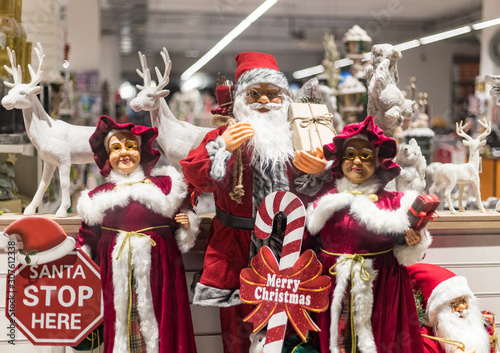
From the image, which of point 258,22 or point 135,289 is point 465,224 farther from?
point 258,22

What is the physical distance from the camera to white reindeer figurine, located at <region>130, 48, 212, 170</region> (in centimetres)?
205

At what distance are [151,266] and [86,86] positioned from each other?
157cm

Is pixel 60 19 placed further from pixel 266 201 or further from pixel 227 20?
pixel 266 201

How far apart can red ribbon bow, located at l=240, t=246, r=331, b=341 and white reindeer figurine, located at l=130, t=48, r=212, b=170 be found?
22.7 inches

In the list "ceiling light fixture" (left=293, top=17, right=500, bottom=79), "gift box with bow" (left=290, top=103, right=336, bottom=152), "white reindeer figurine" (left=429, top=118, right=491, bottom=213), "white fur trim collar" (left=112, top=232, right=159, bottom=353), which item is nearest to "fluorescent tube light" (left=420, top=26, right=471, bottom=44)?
"ceiling light fixture" (left=293, top=17, right=500, bottom=79)

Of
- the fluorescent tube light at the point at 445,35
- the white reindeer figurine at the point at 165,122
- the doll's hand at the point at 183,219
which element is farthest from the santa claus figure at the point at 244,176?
the fluorescent tube light at the point at 445,35

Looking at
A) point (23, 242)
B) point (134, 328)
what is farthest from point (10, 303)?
point (134, 328)

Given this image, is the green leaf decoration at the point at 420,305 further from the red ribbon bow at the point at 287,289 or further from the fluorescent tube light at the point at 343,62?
the fluorescent tube light at the point at 343,62

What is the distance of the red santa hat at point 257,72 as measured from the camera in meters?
1.87

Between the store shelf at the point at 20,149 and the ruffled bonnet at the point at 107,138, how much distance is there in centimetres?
48

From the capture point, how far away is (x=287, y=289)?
173cm

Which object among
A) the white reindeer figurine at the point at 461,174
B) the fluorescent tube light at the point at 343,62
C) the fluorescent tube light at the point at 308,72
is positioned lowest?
the white reindeer figurine at the point at 461,174

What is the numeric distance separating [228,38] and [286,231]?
1352 mm

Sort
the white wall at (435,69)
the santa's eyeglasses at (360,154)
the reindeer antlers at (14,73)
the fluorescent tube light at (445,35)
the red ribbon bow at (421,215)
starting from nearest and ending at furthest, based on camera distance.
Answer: the red ribbon bow at (421,215) < the santa's eyeglasses at (360,154) < the reindeer antlers at (14,73) < the white wall at (435,69) < the fluorescent tube light at (445,35)
